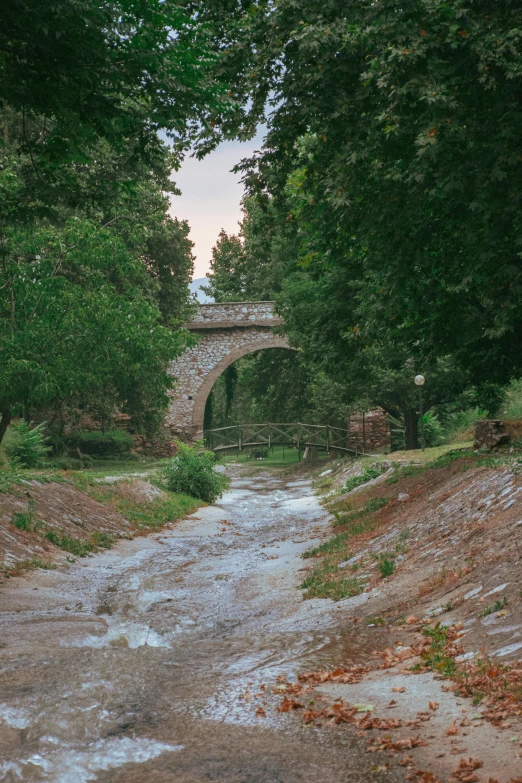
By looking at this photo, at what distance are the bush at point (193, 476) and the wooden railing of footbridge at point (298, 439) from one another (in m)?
13.6

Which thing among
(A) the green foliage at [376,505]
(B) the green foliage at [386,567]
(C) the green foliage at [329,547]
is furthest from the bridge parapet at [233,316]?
(B) the green foliage at [386,567]

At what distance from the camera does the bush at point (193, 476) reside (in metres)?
21.0

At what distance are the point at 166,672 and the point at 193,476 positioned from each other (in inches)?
613

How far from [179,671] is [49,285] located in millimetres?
13155

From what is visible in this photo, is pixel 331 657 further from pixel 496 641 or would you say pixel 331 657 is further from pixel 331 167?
pixel 331 167

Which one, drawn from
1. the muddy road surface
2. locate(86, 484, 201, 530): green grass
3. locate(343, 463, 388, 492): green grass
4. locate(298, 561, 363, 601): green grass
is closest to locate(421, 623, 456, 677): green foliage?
the muddy road surface

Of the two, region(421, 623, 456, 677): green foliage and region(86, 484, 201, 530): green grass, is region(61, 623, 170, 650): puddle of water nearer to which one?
region(421, 623, 456, 677): green foliage

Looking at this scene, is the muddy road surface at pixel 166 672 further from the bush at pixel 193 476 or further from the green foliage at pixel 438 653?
the bush at pixel 193 476

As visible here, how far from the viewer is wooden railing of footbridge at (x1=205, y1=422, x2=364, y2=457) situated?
3538cm

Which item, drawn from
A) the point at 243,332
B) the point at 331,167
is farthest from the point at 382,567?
the point at 243,332

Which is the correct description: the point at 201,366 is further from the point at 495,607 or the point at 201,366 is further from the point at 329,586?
the point at 495,607

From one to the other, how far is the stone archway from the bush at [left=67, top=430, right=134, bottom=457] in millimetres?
6361

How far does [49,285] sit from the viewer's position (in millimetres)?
17391

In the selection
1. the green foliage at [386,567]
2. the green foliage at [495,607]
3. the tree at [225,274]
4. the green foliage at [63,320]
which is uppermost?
the tree at [225,274]
